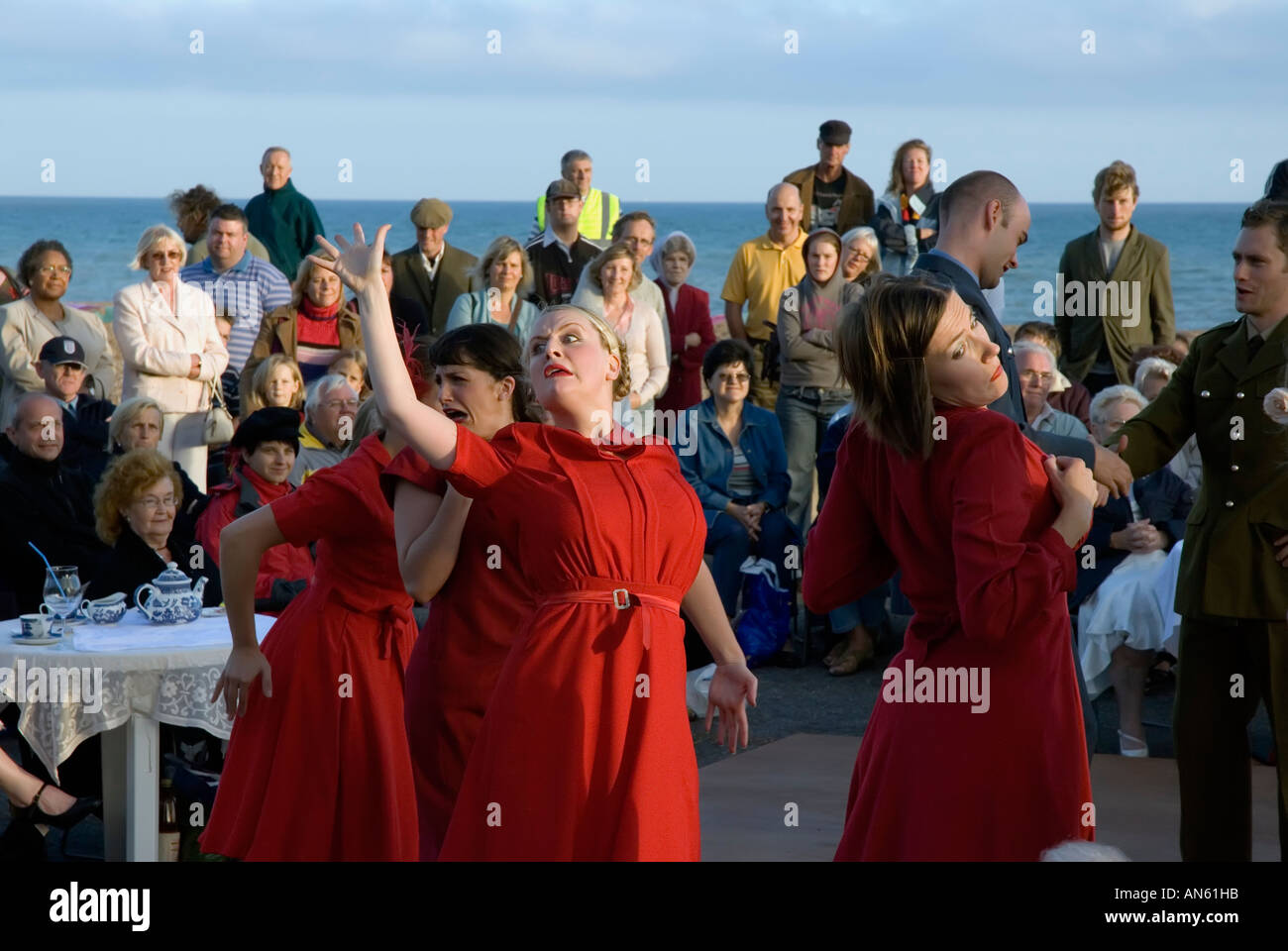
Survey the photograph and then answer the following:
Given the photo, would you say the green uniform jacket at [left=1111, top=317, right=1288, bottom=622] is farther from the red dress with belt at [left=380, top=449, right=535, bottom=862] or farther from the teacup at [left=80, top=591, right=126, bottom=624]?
the teacup at [left=80, top=591, right=126, bottom=624]

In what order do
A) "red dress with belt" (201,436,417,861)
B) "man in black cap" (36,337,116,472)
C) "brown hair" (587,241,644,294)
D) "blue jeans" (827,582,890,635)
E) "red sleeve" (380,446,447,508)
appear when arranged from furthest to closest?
"brown hair" (587,241,644,294)
"blue jeans" (827,582,890,635)
"man in black cap" (36,337,116,472)
"red dress with belt" (201,436,417,861)
"red sleeve" (380,446,447,508)

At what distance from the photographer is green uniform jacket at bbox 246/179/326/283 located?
10703 mm

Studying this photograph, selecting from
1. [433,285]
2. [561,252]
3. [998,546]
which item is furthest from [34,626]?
[561,252]

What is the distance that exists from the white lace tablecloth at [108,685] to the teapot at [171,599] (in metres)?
0.24

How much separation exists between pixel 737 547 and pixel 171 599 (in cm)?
358

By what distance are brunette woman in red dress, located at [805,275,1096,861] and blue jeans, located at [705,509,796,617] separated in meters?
5.22

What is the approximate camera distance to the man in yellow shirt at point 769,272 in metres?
10.3

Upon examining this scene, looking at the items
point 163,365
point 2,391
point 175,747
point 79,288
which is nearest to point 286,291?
point 163,365

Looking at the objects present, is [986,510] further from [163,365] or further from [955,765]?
[163,365]

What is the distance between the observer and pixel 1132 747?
6.97m

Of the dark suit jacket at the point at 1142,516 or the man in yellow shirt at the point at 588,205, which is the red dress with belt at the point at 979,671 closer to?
the dark suit jacket at the point at 1142,516

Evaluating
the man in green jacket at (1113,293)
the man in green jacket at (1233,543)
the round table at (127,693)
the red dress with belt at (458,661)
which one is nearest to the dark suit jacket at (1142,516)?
the man in green jacket at (1113,293)

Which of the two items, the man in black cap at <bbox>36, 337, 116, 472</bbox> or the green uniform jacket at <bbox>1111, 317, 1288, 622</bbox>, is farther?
the man in black cap at <bbox>36, 337, 116, 472</bbox>

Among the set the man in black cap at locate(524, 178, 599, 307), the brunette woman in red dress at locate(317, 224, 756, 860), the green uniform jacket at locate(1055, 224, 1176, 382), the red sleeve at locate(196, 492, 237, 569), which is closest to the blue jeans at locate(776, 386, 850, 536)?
the green uniform jacket at locate(1055, 224, 1176, 382)
